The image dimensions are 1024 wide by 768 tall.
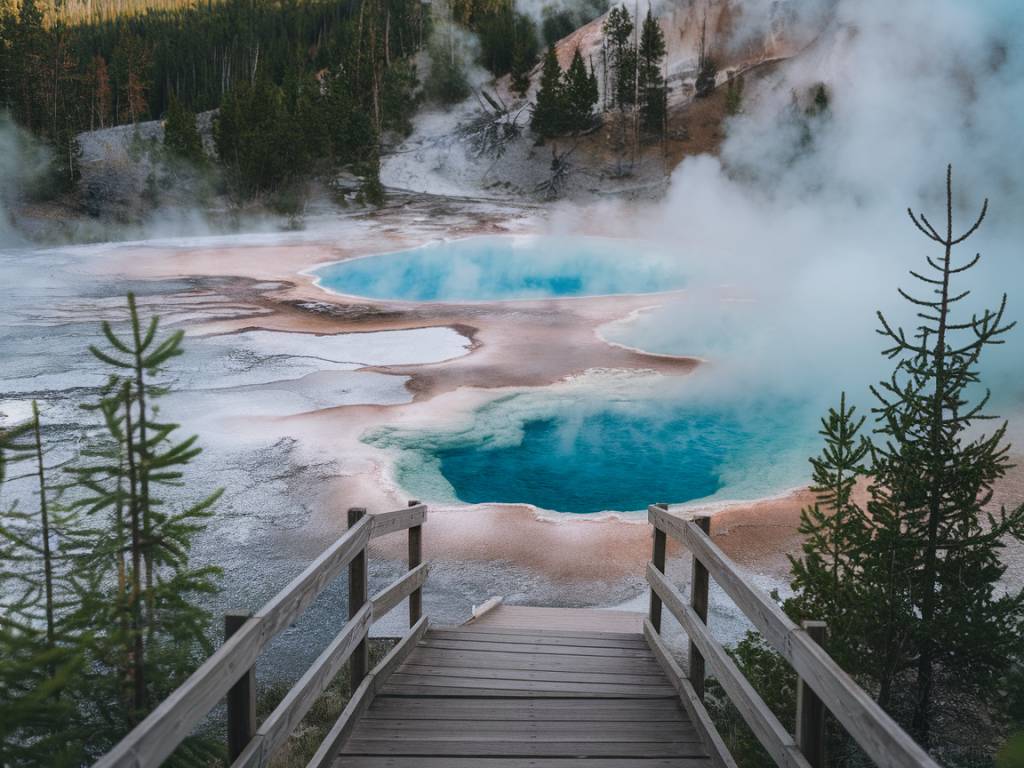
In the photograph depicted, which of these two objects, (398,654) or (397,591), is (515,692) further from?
(397,591)

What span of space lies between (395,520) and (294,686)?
3.86ft

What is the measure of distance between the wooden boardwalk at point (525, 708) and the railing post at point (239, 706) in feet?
2.18

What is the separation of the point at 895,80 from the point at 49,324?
16.6 m

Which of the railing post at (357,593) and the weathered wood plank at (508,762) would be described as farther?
the railing post at (357,593)

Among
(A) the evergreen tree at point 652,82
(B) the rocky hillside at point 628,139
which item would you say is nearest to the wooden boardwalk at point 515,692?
(B) the rocky hillside at point 628,139

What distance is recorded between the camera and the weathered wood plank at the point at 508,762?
2693 millimetres

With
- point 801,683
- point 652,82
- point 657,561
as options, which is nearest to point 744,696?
point 801,683

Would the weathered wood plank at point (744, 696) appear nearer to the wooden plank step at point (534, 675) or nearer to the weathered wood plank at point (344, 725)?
the wooden plank step at point (534, 675)

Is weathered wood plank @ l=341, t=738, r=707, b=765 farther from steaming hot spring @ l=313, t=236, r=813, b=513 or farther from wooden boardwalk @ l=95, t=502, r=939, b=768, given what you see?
steaming hot spring @ l=313, t=236, r=813, b=513

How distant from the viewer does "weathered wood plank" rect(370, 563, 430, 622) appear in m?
3.38

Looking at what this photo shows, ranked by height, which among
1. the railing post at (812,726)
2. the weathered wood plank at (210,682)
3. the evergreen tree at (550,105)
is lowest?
the railing post at (812,726)

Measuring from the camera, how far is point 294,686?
2.68 m

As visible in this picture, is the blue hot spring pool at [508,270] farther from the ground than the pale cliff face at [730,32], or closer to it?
closer to it

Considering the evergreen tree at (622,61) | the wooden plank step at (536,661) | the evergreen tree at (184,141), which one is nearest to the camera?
the wooden plank step at (536,661)
